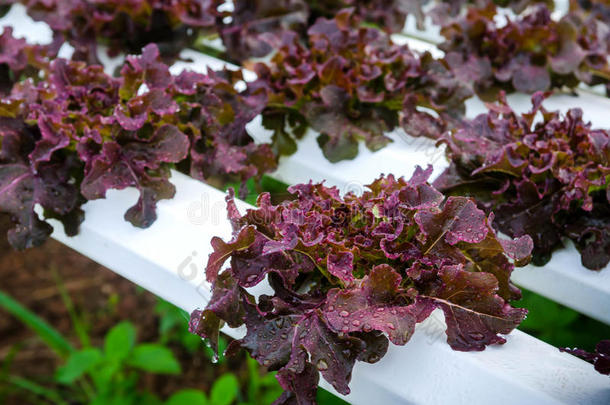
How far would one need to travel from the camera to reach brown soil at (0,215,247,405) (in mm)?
2475

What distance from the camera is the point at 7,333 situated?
8.64ft

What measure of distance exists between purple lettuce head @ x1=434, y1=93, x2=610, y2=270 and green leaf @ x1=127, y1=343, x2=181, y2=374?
0.99 metres

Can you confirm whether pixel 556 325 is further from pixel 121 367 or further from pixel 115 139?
pixel 121 367

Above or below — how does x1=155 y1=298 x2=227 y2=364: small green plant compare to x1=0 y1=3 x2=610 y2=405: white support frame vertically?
below

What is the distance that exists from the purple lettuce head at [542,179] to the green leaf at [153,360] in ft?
3.26

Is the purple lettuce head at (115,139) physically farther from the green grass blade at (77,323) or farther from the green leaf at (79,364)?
the green grass blade at (77,323)

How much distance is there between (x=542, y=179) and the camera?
4.68ft

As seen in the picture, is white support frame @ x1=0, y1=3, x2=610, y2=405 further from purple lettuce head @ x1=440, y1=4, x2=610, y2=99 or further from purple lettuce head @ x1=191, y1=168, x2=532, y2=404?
purple lettuce head @ x1=440, y1=4, x2=610, y2=99

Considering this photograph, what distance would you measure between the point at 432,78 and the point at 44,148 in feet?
3.54

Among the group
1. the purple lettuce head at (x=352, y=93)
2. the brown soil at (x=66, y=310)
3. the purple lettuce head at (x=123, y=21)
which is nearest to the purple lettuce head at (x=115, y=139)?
the purple lettuce head at (x=352, y=93)

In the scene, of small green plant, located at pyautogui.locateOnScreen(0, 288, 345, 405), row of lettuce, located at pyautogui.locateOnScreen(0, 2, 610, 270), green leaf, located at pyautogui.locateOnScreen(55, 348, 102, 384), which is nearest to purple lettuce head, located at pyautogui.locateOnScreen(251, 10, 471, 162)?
row of lettuce, located at pyautogui.locateOnScreen(0, 2, 610, 270)

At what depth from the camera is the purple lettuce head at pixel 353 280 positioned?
108 centimetres

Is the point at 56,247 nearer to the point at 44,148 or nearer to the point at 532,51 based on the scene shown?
the point at 44,148

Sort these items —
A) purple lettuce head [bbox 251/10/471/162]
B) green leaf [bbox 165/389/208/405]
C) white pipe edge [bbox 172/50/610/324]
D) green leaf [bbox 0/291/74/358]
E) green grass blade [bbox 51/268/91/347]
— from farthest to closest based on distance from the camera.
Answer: green grass blade [bbox 51/268/91/347], green leaf [bbox 0/291/74/358], green leaf [bbox 165/389/208/405], purple lettuce head [bbox 251/10/471/162], white pipe edge [bbox 172/50/610/324]
